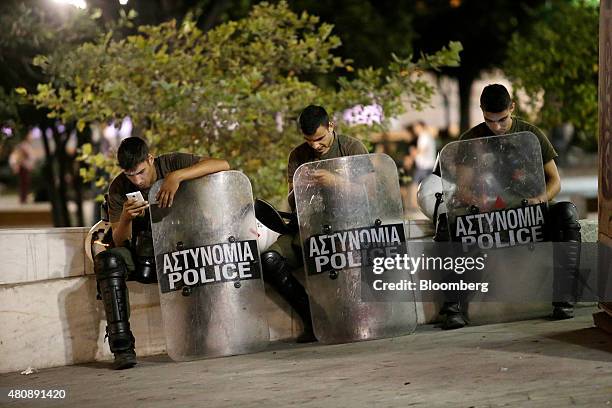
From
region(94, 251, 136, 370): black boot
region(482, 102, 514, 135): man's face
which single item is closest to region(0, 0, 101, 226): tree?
region(94, 251, 136, 370): black boot

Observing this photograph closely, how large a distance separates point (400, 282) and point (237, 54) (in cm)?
377

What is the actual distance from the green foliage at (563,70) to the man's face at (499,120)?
5.45 meters

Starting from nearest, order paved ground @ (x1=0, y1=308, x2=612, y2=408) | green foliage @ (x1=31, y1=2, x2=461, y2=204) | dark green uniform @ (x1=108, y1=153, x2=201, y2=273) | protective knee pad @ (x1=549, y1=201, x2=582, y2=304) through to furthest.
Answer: paved ground @ (x1=0, y1=308, x2=612, y2=408) → dark green uniform @ (x1=108, y1=153, x2=201, y2=273) → protective knee pad @ (x1=549, y1=201, x2=582, y2=304) → green foliage @ (x1=31, y1=2, x2=461, y2=204)

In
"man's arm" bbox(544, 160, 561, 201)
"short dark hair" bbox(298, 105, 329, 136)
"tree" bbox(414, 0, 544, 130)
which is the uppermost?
"tree" bbox(414, 0, 544, 130)

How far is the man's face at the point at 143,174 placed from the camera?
695cm

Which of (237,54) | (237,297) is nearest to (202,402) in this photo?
(237,297)

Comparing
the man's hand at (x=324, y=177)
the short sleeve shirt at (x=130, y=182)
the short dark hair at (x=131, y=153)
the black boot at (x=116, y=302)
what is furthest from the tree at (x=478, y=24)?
the black boot at (x=116, y=302)

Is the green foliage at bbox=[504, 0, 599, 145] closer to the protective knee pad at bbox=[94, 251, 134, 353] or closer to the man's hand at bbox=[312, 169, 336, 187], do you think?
the man's hand at bbox=[312, 169, 336, 187]

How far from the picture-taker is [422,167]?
65.6 feet

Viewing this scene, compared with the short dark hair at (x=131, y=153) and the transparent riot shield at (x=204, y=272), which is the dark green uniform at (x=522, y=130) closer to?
the transparent riot shield at (x=204, y=272)

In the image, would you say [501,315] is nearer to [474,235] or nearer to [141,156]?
[474,235]

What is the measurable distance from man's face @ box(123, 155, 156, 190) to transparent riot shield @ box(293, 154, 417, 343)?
89 cm

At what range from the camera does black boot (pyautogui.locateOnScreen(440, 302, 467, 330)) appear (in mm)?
7474

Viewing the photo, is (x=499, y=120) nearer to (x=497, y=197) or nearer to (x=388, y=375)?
(x=497, y=197)
